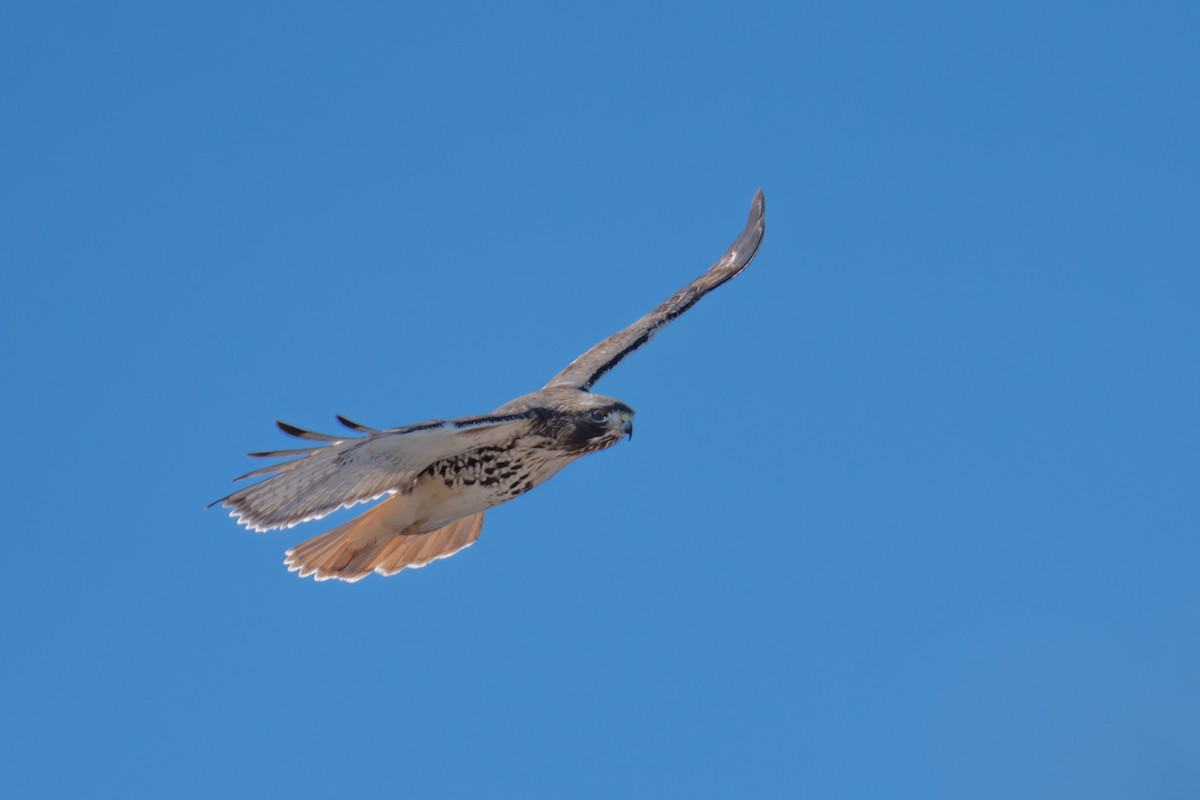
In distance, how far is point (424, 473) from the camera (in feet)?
32.0

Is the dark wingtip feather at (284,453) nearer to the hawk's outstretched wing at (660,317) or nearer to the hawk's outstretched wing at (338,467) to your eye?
the hawk's outstretched wing at (338,467)

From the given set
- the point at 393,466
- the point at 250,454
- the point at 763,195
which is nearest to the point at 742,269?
the point at 763,195

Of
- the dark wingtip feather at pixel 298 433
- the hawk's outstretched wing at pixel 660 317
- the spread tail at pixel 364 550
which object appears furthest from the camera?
the hawk's outstretched wing at pixel 660 317

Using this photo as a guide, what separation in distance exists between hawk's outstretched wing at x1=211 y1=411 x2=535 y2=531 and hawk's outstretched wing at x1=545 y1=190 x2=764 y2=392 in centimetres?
186

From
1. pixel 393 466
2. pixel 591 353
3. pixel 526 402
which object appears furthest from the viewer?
pixel 591 353

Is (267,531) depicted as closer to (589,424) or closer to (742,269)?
(589,424)

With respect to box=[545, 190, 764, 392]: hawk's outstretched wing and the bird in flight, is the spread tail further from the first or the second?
box=[545, 190, 764, 392]: hawk's outstretched wing

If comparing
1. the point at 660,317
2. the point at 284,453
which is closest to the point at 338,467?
the point at 284,453

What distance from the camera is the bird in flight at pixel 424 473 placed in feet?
28.2

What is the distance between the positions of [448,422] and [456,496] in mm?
1181

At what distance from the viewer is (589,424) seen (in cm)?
980

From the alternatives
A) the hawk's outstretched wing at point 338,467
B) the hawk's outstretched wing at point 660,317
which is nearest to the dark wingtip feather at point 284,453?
the hawk's outstretched wing at point 338,467

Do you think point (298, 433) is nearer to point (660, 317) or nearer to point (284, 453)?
point (284, 453)

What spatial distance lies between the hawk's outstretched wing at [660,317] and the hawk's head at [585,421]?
33.4 inches
